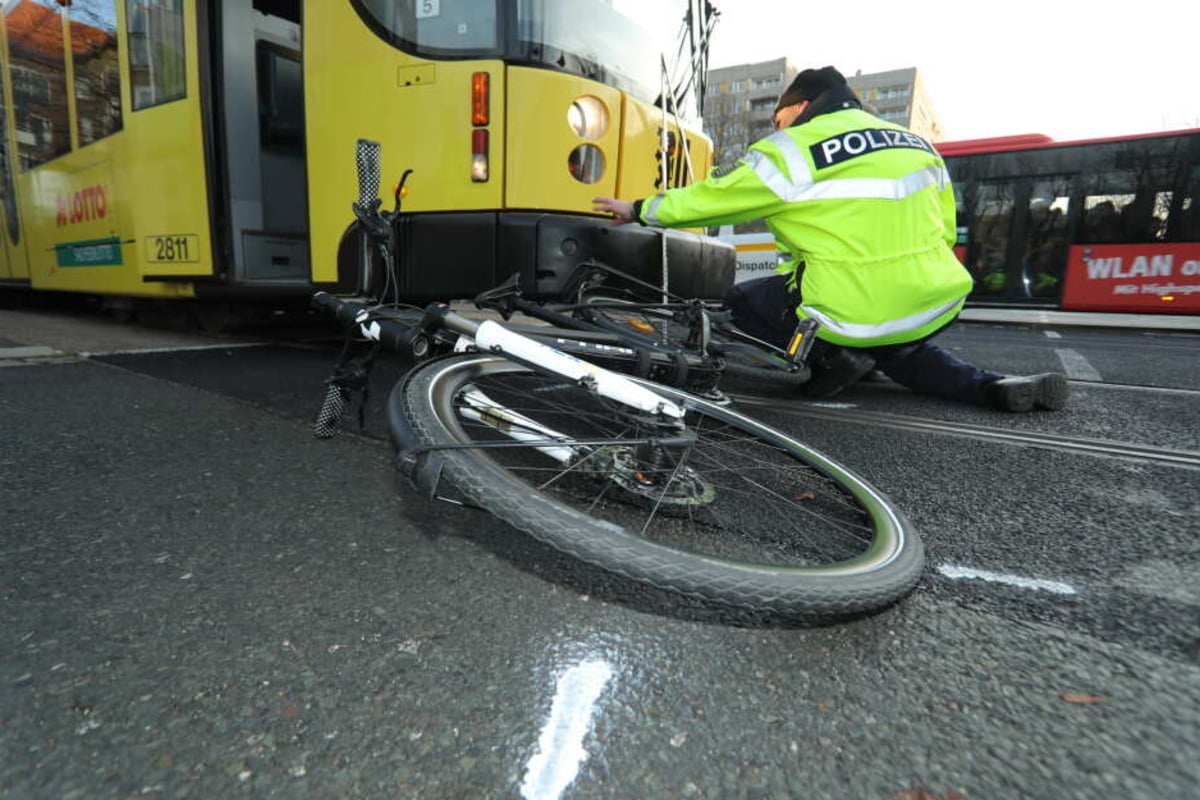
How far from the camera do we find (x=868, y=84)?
73.9 meters

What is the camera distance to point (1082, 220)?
34.2 feet

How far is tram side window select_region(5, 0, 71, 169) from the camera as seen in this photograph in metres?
5.89

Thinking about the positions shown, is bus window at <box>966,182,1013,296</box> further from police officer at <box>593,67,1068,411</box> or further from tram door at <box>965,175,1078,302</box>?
police officer at <box>593,67,1068,411</box>

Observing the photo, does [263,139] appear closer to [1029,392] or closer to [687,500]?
[687,500]

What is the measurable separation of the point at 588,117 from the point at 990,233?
1042 cm

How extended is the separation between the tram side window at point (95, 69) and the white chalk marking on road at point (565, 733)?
20.0ft

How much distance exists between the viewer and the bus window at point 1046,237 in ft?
34.7

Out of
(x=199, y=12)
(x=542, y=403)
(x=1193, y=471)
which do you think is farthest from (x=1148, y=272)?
(x=199, y=12)

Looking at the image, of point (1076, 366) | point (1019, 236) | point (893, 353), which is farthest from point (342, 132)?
point (1019, 236)

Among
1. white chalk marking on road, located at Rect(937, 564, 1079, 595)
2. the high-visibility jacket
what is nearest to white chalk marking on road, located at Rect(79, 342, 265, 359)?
the high-visibility jacket

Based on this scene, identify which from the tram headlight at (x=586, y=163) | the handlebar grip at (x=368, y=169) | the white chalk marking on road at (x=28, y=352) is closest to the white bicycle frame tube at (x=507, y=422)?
the handlebar grip at (x=368, y=169)

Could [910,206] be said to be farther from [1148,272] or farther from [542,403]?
[1148,272]

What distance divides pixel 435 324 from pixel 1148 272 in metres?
12.4

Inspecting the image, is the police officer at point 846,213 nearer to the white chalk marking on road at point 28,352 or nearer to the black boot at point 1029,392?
the black boot at point 1029,392
